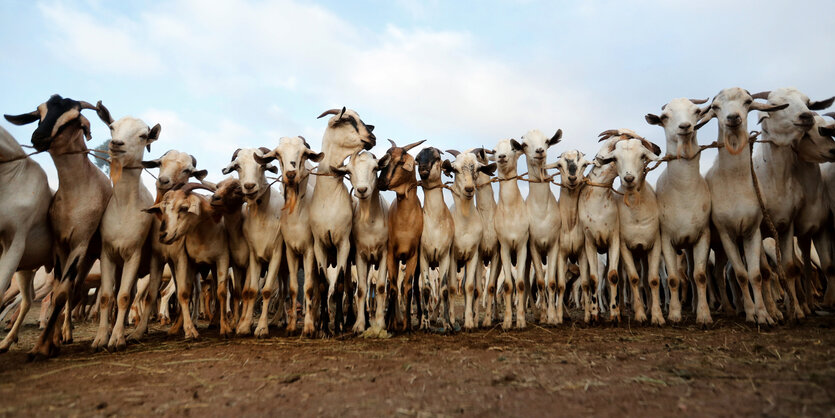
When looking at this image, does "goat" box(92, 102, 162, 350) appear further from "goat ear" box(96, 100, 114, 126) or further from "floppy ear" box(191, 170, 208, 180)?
"floppy ear" box(191, 170, 208, 180)

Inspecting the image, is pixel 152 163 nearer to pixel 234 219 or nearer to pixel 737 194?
pixel 234 219

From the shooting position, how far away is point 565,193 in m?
9.17

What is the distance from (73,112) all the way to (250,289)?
3.61 m

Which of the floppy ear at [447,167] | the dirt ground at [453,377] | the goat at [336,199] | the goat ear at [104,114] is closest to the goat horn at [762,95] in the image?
the dirt ground at [453,377]

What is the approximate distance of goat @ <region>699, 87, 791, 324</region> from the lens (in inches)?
293

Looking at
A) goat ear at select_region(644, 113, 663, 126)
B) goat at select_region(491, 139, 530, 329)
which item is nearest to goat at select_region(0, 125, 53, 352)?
goat at select_region(491, 139, 530, 329)

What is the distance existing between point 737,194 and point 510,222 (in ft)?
11.9

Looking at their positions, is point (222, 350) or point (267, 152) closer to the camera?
point (222, 350)

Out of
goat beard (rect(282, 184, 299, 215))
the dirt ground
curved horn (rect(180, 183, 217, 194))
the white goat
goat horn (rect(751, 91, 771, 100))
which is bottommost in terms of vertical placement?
the dirt ground

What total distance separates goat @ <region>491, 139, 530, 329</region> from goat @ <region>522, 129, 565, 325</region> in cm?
17

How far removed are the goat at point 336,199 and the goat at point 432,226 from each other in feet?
3.35

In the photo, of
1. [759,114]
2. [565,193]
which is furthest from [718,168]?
[565,193]

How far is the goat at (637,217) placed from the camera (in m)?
7.98

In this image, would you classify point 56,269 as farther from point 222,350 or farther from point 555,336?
point 555,336
